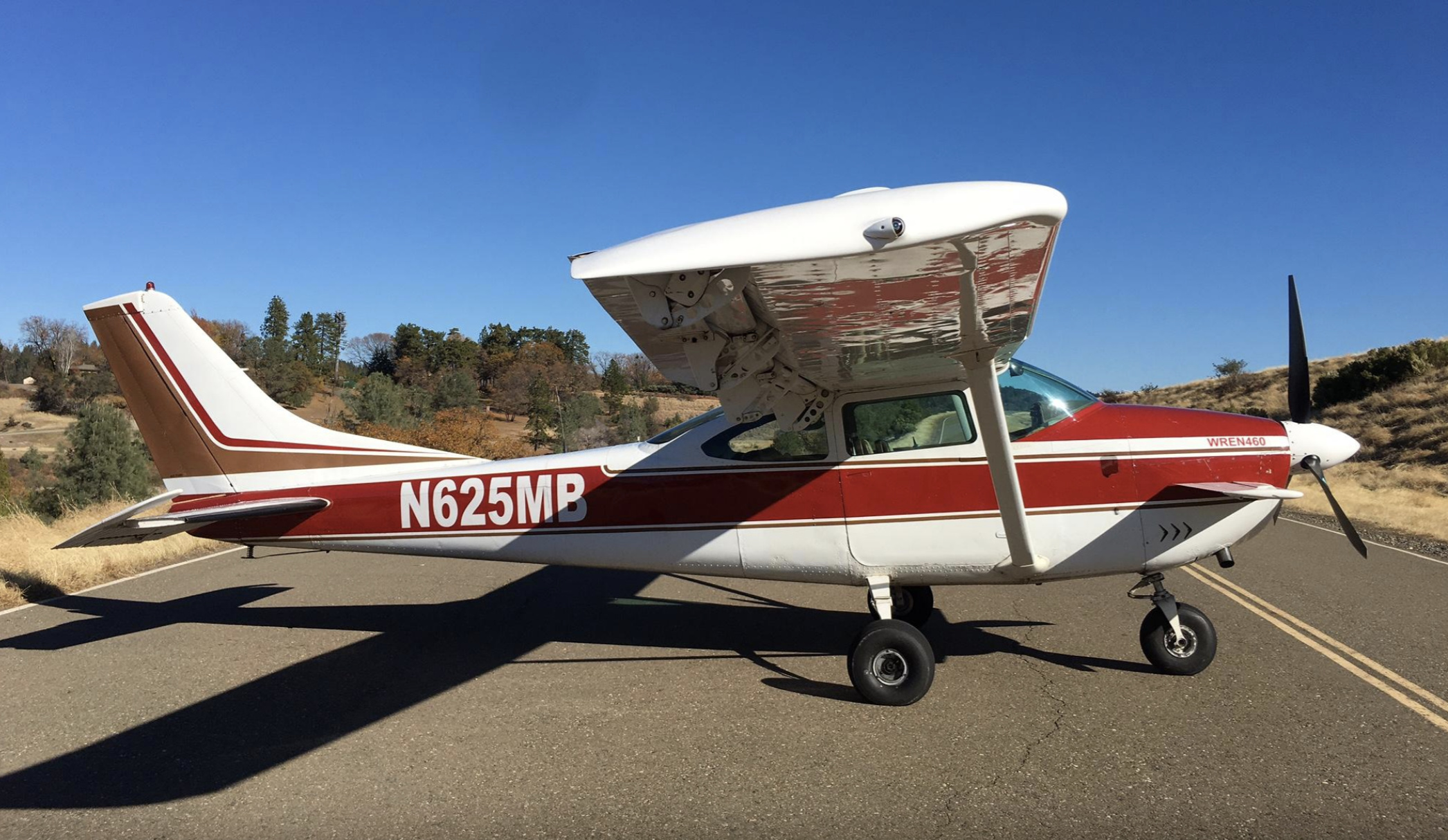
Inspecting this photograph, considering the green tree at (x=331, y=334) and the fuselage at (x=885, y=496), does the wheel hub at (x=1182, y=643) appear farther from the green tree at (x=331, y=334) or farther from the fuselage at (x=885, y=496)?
the green tree at (x=331, y=334)

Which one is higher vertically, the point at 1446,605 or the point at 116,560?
the point at 116,560

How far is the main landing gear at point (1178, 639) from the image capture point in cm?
527

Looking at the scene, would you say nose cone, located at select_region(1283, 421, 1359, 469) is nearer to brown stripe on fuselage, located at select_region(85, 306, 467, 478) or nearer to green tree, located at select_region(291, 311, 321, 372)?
brown stripe on fuselage, located at select_region(85, 306, 467, 478)

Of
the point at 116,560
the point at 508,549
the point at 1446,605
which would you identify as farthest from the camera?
the point at 116,560

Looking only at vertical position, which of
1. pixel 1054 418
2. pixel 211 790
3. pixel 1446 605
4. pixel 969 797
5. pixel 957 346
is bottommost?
pixel 1446 605

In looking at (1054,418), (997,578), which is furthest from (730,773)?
(1054,418)

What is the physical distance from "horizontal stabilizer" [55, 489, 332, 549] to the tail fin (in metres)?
0.29

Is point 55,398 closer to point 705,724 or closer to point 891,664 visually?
point 705,724

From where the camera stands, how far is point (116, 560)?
9.87 metres

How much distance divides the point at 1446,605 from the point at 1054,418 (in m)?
4.91

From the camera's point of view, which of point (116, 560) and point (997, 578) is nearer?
point (997, 578)

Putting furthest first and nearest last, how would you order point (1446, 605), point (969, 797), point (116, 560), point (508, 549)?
point (116, 560)
point (1446, 605)
point (508, 549)
point (969, 797)

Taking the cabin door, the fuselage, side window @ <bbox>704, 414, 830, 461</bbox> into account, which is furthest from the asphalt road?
side window @ <bbox>704, 414, 830, 461</bbox>

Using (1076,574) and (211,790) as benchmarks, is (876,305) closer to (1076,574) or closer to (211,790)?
(1076,574)
